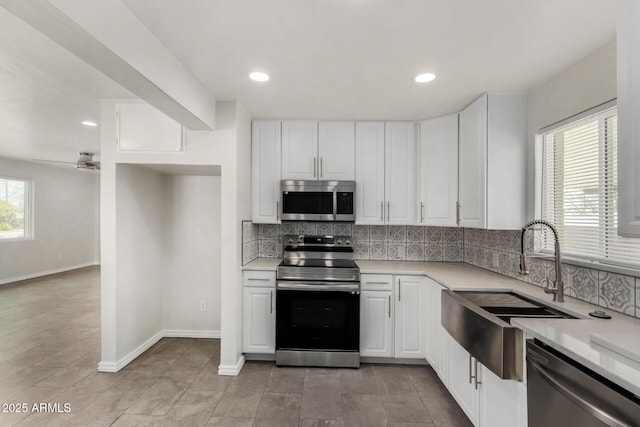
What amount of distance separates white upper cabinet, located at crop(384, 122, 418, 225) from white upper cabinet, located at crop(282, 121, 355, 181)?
0.39m

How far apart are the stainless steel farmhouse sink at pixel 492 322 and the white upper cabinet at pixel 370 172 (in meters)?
1.20

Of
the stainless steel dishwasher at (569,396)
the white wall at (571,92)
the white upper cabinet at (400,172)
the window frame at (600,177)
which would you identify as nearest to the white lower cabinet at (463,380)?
the stainless steel dishwasher at (569,396)

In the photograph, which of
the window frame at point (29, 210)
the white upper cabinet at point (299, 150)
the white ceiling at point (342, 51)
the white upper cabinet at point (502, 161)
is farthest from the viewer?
the window frame at point (29, 210)

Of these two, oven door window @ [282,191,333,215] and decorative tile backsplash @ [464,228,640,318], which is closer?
decorative tile backsplash @ [464,228,640,318]

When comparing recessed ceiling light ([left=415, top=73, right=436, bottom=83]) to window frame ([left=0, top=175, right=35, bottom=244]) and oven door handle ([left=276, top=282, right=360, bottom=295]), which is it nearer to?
oven door handle ([left=276, top=282, right=360, bottom=295])

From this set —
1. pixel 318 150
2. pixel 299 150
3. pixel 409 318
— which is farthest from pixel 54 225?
pixel 409 318

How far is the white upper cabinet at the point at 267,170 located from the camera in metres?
3.25

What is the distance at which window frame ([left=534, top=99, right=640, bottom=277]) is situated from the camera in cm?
167

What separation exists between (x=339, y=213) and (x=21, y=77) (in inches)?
109

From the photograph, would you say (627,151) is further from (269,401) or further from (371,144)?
(269,401)

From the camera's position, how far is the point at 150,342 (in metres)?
3.31

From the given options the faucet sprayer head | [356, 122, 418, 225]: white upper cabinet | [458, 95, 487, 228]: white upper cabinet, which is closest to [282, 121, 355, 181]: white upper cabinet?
[356, 122, 418, 225]: white upper cabinet

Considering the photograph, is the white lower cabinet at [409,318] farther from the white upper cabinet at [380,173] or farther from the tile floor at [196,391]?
the white upper cabinet at [380,173]

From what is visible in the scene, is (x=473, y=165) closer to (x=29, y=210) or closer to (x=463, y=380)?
(x=463, y=380)
